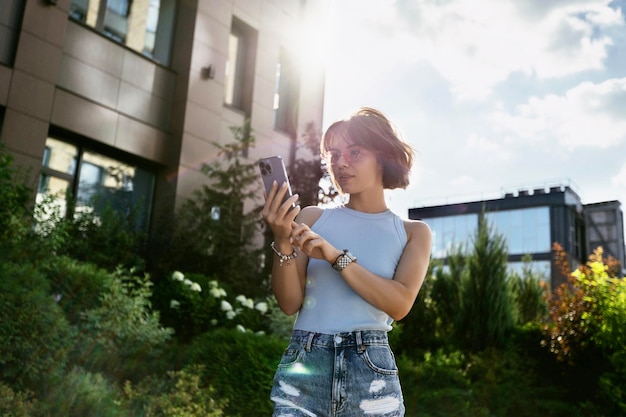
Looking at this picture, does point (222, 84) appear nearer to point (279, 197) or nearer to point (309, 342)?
point (279, 197)

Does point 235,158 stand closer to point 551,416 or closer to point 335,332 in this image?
point 551,416

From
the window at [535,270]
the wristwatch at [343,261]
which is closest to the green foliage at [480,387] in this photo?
the window at [535,270]

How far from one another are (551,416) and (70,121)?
29.9ft

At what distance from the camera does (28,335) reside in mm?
5074

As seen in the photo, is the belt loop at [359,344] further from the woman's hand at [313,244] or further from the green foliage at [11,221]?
the green foliage at [11,221]

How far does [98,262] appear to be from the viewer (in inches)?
378

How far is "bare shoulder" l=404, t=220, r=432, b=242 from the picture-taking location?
2.24 meters

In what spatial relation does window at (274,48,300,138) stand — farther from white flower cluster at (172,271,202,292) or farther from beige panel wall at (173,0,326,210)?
white flower cluster at (172,271,202,292)

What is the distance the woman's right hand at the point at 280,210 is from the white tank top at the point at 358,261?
0.22m

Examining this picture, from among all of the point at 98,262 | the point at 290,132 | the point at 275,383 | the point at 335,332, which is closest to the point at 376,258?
the point at 335,332

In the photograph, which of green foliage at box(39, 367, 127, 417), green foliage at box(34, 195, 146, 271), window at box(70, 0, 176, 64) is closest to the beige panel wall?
window at box(70, 0, 176, 64)

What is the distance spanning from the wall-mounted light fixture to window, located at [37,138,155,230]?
8.17 ft

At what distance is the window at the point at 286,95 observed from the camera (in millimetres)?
16344

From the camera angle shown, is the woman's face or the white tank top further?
the woman's face
